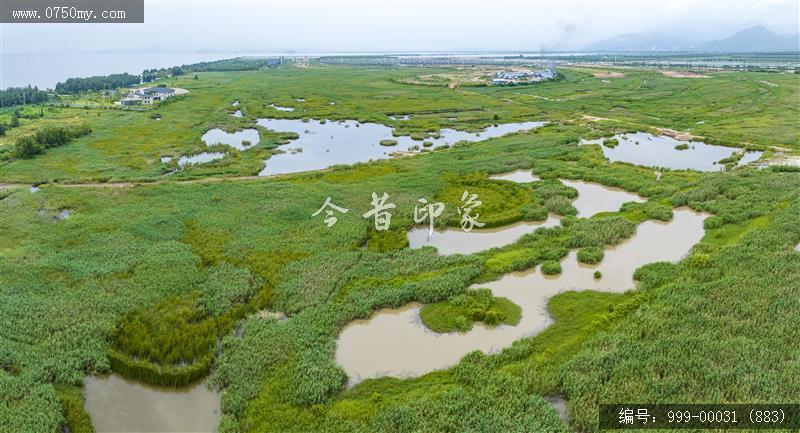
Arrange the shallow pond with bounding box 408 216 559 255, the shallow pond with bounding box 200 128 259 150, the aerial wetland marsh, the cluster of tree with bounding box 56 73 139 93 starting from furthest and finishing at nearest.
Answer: the cluster of tree with bounding box 56 73 139 93 < the shallow pond with bounding box 200 128 259 150 < the shallow pond with bounding box 408 216 559 255 < the aerial wetland marsh

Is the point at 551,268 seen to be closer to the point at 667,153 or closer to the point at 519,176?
the point at 519,176

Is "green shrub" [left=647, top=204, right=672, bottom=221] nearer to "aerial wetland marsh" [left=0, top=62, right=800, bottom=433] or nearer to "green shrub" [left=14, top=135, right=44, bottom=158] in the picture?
"aerial wetland marsh" [left=0, top=62, right=800, bottom=433]

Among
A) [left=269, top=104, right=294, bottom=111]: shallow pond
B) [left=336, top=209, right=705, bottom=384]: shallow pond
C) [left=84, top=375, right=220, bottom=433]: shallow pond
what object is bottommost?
[left=84, top=375, right=220, bottom=433]: shallow pond

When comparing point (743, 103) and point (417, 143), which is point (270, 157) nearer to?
point (417, 143)

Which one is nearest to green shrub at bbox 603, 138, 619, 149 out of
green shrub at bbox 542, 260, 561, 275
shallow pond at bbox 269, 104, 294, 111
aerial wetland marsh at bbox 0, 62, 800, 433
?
aerial wetland marsh at bbox 0, 62, 800, 433

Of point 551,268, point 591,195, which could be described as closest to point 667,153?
point 591,195
